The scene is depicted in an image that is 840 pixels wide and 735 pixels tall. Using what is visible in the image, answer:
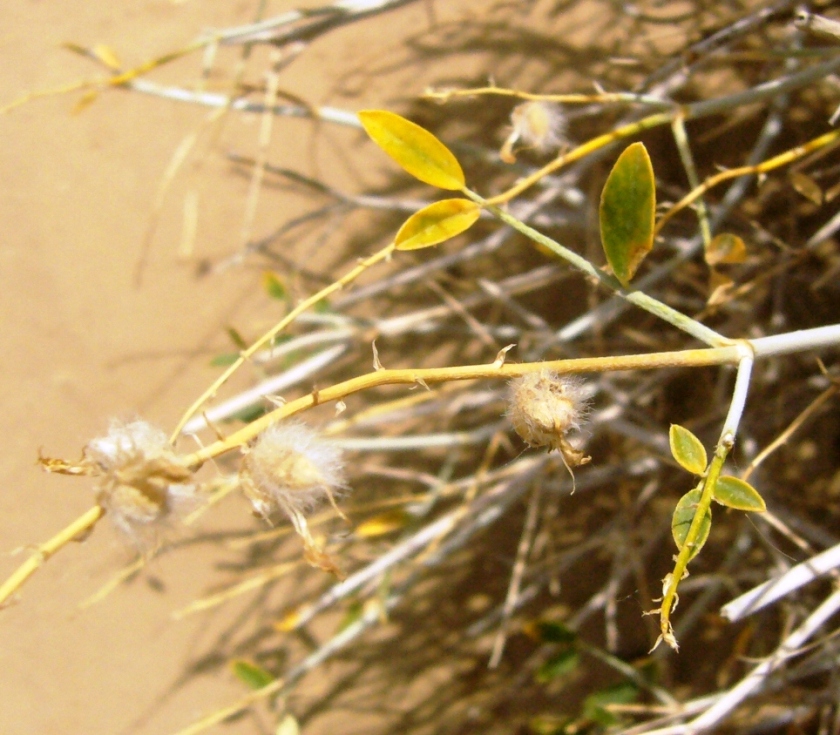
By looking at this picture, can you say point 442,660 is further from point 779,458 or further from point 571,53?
point 571,53

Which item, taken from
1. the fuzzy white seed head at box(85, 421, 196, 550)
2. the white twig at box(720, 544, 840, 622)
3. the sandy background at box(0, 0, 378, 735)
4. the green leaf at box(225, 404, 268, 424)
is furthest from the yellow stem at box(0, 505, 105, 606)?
the sandy background at box(0, 0, 378, 735)

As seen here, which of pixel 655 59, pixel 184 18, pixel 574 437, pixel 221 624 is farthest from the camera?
pixel 221 624

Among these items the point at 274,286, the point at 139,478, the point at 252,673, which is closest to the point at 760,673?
the point at 139,478

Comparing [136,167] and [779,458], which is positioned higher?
[136,167]

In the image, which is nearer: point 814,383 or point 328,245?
point 814,383

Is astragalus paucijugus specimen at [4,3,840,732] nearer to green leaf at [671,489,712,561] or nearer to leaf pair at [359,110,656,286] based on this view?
leaf pair at [359,110,656,286]

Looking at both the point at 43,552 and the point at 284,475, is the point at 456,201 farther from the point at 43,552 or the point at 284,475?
the point at 43,552

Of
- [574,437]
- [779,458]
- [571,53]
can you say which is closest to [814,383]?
[779,458]
